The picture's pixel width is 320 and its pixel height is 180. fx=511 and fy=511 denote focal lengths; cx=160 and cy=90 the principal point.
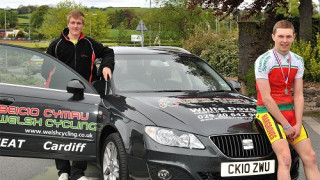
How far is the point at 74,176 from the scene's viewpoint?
18.0 feet

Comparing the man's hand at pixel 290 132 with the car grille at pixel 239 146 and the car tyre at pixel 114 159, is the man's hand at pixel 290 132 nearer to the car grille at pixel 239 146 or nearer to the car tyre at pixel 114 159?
the car grille at pixel 239 146

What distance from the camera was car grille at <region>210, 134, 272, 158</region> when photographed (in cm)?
428

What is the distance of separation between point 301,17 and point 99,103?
29.8 feet

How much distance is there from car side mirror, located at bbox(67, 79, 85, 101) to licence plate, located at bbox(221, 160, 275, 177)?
1.70m

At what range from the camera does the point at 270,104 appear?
433 cm

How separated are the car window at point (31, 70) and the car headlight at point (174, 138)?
4.57 feet

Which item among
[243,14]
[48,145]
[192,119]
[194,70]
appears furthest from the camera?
[243,14]

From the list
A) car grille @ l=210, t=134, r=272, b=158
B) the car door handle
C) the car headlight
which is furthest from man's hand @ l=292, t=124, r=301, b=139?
the car door handle

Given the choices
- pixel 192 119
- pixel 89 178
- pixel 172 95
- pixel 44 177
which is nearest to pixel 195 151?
pixel 192 119

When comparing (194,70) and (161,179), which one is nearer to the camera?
(161,179)

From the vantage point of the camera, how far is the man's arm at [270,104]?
431 centimetres

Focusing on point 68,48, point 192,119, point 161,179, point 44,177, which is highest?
point 68,48

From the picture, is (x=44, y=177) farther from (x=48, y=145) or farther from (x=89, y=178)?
(x=48, y=145)

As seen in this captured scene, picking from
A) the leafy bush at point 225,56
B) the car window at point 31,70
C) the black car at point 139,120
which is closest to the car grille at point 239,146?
the black car at point 139,120
